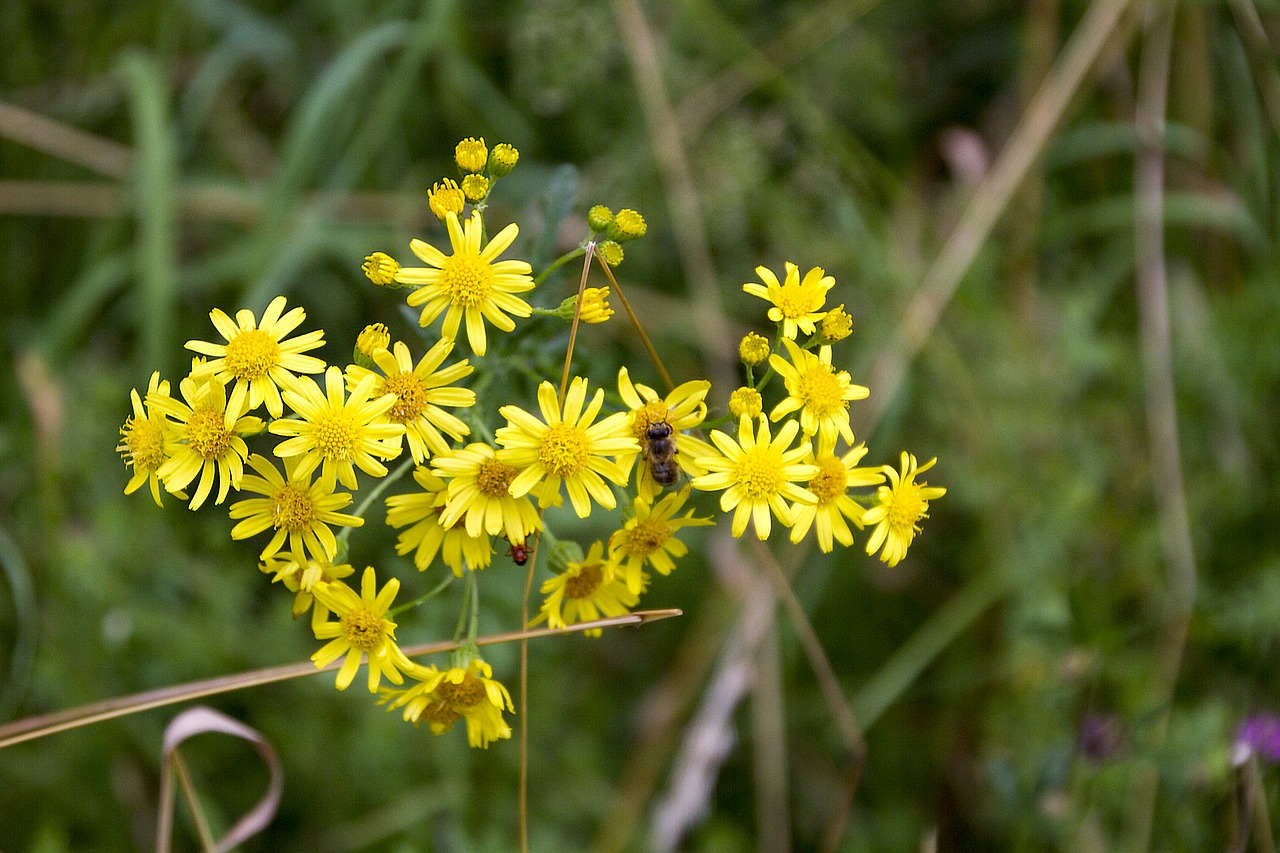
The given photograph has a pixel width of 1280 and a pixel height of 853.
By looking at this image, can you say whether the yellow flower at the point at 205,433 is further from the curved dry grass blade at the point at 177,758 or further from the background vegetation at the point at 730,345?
the background vegetation at the point at 730,345

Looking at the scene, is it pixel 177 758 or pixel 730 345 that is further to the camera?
pixel 730 345

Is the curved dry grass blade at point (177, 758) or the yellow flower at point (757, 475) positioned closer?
the yellow flower at point (757, 475)

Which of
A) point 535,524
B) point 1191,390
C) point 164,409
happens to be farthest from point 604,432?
point 1191,390

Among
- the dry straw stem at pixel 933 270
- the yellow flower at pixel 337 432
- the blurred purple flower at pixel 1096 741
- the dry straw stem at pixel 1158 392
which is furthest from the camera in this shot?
the dry straw stem at pixel 933 270

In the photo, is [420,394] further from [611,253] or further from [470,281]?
[611,253]

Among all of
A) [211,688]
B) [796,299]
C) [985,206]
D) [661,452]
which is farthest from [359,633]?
[985,206]

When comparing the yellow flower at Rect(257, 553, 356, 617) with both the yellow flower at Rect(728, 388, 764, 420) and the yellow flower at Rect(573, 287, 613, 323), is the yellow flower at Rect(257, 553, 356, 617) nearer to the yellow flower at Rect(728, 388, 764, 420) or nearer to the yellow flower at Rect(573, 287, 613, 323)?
the yellow flower at Rect(573, 287, 613, 323)

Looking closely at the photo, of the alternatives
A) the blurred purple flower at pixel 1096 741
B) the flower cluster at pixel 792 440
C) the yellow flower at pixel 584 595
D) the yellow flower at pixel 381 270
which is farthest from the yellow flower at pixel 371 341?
the blurred purple flower at pixel 1096 741
